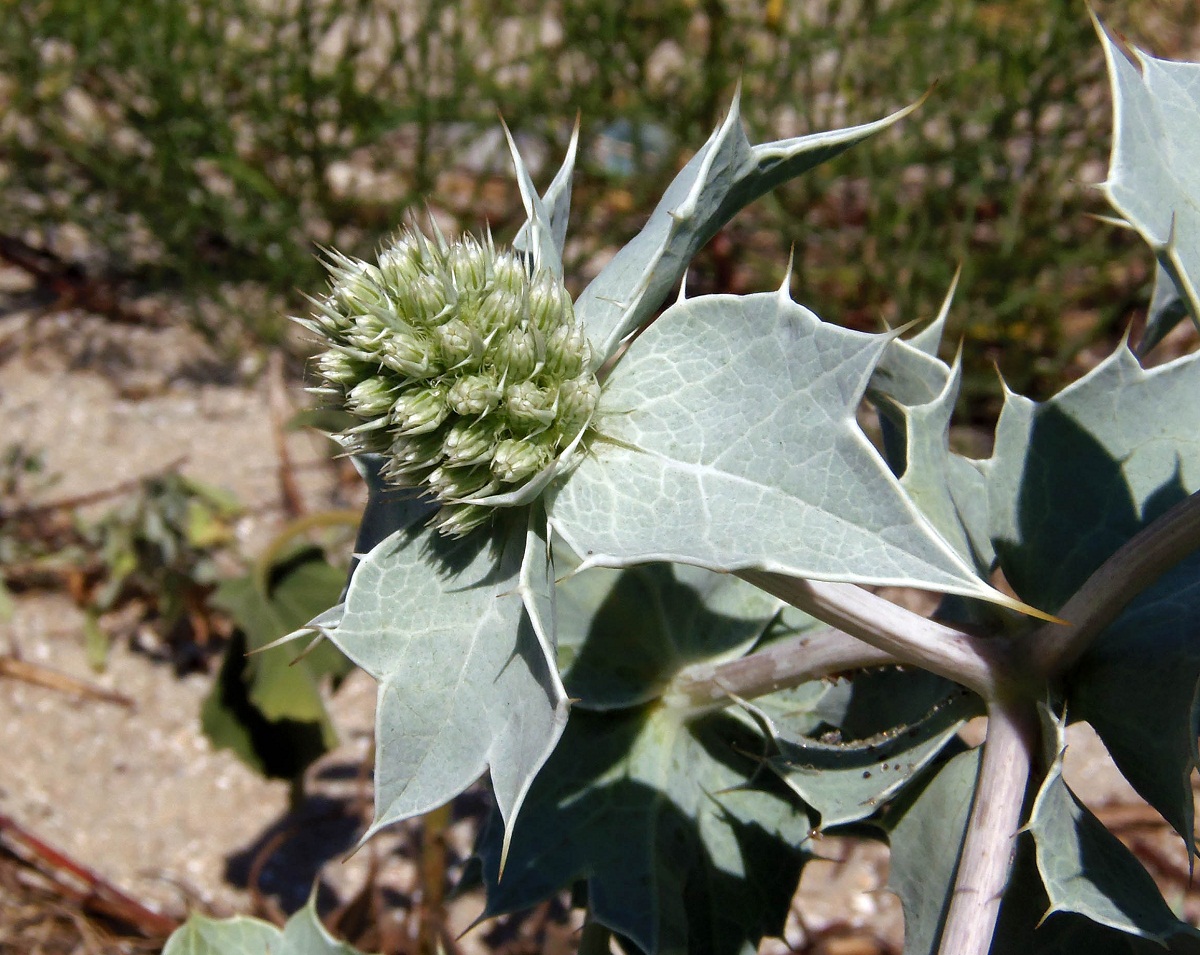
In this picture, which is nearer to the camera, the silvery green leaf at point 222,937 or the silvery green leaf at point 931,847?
the silvery green leaf at point 931,847

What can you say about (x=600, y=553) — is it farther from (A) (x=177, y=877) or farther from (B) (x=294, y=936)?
(A) (x=177, y=877)

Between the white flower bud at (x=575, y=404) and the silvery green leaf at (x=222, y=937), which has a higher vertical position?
the white flower bud at (x=575, y=404)

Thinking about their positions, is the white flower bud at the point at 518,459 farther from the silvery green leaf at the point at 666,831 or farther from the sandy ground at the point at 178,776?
the sandy ground at the point at 178,776

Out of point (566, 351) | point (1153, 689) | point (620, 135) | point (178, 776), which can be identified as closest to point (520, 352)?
point (566, 351)

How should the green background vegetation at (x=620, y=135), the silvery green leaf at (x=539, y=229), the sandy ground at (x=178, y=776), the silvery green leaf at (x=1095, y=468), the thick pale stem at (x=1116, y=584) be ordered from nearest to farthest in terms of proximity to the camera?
the thick pale stem at (x=1116, y=584), the silvery green leaf at (x=539, y=229), the silvery green leaf at (x=1095, y=468), the sandy ground at (x=178, y=776), the green background vegetation at (x=620, y=135)

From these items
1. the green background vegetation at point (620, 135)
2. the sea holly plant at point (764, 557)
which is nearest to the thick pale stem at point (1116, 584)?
the sea holly plant at point (764, 557)

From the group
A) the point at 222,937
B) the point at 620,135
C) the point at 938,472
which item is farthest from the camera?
the point at 620,135

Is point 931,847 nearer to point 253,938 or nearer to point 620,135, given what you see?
point 253,938
